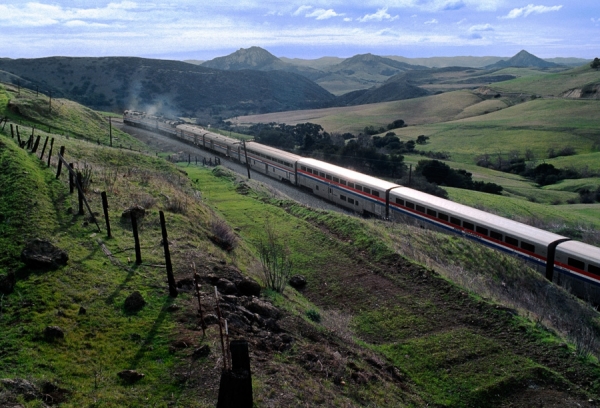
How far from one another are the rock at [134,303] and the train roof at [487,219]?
20.1 meters

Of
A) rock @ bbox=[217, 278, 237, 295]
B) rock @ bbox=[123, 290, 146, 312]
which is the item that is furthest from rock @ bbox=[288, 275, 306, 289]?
rock @ bbox=[123, 290, 146, 312]

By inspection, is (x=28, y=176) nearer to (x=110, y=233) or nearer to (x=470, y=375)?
(x=110, y=233)

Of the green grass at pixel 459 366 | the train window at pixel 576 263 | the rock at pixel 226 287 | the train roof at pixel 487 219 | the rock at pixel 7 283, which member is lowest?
the train window at pixel 576 263

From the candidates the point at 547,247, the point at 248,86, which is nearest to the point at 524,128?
the point at 547,247

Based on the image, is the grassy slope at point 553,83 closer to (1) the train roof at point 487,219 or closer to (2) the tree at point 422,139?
(2) the tree at point 422,139

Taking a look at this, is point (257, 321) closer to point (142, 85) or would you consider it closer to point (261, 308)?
point (261, 308)

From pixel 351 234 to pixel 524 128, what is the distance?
258 ft

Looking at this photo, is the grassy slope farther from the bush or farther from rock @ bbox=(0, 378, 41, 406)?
rock @ bbox=(0, 378, 41, 406)

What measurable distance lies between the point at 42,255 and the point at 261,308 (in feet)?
19.5

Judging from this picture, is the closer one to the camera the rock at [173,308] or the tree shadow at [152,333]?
the tree shadow at [152,333]

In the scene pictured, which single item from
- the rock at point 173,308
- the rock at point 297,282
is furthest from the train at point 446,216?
the rock at point 173,308

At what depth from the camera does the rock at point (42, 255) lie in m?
12.7

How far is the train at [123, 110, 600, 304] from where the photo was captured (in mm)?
23188

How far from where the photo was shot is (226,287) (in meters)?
13.9
